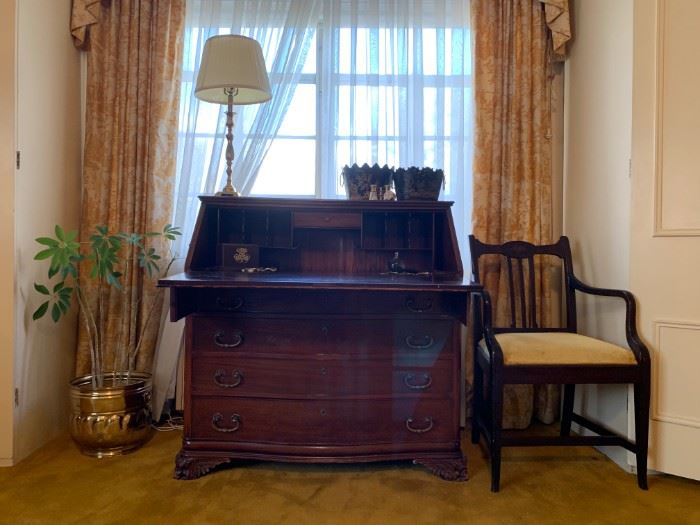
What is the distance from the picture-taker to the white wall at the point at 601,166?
189 centimetres

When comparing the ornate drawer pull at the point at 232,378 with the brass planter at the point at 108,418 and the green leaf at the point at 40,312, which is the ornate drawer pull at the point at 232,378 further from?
the green leaf at the point at 40,312

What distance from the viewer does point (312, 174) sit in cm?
241

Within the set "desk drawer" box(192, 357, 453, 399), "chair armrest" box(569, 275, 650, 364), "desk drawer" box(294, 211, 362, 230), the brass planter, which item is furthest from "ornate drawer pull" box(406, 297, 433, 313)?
the brass planter

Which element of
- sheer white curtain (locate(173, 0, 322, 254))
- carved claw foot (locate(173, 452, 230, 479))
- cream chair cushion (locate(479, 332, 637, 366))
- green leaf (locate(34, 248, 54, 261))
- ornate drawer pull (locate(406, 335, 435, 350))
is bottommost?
carved claw foot (locate(173, 452, 230, 479))

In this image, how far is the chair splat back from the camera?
6.88ft

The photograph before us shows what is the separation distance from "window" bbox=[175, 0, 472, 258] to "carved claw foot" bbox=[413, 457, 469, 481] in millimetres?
1062

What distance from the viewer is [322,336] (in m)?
1.74

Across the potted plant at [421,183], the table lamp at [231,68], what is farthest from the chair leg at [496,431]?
the table lamp at [231,68]

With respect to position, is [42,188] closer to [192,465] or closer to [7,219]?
[7,219]

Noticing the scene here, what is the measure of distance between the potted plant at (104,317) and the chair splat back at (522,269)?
1.43 metres

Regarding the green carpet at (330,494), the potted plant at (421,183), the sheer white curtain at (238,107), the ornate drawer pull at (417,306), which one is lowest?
the green carpet at (330,494)

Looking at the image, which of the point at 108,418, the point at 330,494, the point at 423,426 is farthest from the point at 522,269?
the point at 108,418

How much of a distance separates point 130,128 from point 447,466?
203cm

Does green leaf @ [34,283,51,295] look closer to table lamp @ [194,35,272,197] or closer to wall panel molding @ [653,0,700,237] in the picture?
table lamp @ [194,35,272,197]
